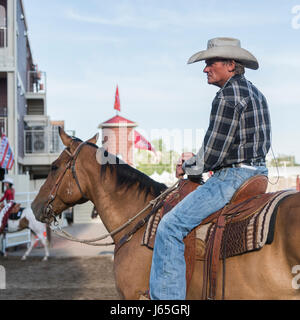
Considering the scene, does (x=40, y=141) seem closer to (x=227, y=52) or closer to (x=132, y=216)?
(x=132, y=216)

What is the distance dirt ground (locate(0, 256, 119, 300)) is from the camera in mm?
8242

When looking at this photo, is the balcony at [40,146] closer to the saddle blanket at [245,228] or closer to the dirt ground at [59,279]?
the dirt ground at [59,279]

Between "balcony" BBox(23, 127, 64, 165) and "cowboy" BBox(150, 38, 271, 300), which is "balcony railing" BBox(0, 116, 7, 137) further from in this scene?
"cowboy" BBox(150, 38, 271, 300)

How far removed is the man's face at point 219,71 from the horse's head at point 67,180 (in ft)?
4.87

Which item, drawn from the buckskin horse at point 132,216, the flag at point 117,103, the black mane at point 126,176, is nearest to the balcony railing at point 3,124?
the flag at point 117,103

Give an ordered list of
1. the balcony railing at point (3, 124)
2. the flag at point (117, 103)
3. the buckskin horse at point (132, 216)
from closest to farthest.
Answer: the buckskin horse at point (132, 216)
the balcony railing at point (3, 124)
the flag at point (117, 103)

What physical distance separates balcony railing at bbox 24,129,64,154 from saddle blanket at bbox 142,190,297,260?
23974mm

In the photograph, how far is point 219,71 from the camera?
135 inches

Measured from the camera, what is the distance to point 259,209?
118 inches

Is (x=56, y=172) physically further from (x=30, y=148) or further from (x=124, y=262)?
(x=30, y=148)

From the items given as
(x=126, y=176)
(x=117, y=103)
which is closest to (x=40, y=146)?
(x=117, y=103)

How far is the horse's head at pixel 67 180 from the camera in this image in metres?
4.16

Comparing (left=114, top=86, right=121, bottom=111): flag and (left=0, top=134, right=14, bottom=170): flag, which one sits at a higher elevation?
(left=114, top=86, right=121, bottom=111): flag

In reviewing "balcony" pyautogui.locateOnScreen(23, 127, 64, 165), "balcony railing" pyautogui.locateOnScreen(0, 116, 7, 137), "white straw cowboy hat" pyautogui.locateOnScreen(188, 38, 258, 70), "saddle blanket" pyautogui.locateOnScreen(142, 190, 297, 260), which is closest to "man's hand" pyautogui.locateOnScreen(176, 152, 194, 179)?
"saddle blanket" pyautogui.locateOnScreen(142, 190, 297, 260)
